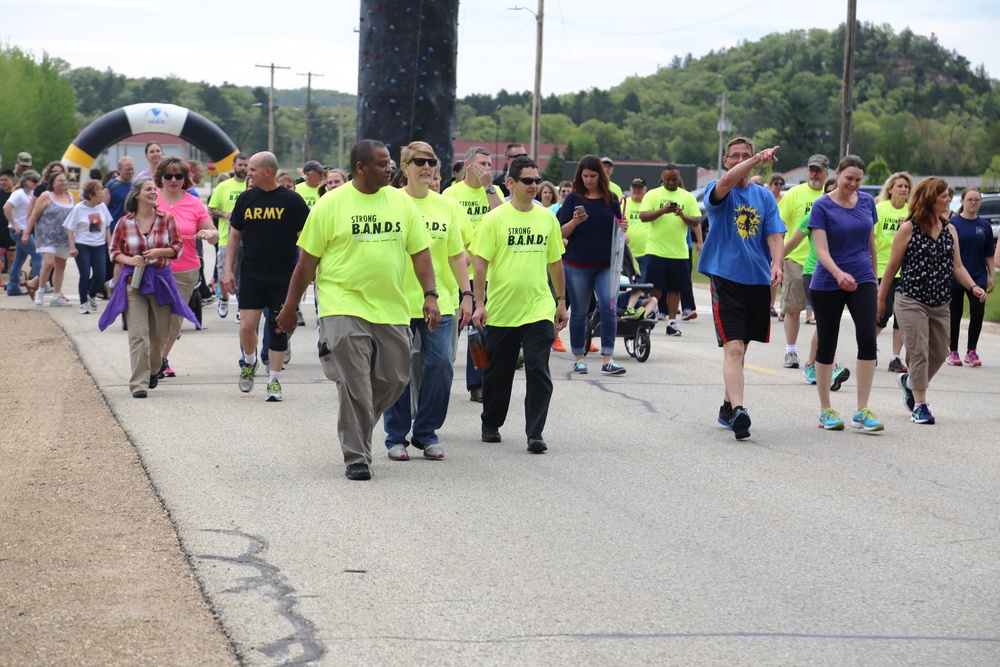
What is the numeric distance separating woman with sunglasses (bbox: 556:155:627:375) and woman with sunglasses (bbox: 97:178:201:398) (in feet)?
11.2

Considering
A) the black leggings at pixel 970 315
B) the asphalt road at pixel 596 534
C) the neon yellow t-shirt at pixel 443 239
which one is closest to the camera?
the asphalt road at pixel 596 534

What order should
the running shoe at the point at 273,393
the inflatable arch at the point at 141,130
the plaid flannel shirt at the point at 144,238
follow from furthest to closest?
the inflatable arch at the point at 141,130 < the plaid flannel shirt at the point at 144,238 < the running shoe at the point at 273,393

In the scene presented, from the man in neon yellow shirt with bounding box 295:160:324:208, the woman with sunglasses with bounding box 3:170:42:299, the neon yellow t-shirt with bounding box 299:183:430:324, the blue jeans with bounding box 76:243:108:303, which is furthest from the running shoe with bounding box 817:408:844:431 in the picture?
the woman with sunglasses with bounding box 3:170:42:299

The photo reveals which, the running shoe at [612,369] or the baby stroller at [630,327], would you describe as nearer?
the running shoe at [612,369]

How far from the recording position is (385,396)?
7902 mm

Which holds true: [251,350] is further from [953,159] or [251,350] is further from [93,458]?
[953,159]

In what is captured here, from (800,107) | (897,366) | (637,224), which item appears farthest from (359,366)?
(800,107)

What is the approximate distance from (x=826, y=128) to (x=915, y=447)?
131959 mm

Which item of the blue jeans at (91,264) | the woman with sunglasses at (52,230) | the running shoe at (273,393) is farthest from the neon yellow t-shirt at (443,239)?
the woman with sunglasses at (52,230)

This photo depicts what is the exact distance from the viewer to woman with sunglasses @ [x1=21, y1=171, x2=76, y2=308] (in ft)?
62.8

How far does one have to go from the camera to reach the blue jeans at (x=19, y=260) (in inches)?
811

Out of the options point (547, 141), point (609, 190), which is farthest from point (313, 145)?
point (609, 190)

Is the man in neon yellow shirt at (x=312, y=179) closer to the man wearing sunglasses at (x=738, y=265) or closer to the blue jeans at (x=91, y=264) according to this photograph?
the blue jeans at (x=91, y=264)

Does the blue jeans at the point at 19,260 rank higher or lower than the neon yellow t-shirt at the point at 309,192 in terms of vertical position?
lower
